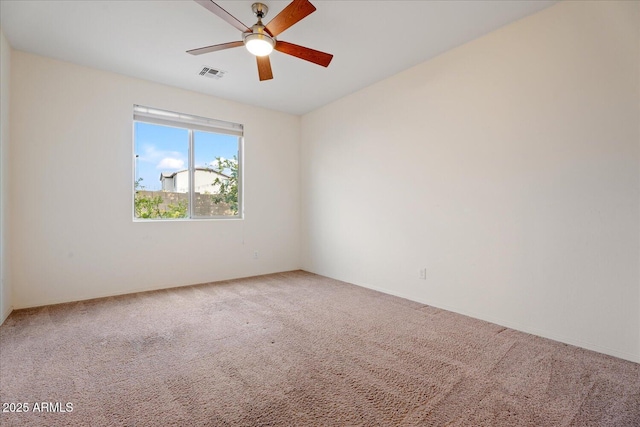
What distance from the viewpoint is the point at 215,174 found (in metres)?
4.51

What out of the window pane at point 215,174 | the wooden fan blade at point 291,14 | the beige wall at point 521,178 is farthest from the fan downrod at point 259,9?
the window pane at point 215,174

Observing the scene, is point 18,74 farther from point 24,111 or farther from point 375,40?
point 375,40

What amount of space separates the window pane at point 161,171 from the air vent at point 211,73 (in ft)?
3.14

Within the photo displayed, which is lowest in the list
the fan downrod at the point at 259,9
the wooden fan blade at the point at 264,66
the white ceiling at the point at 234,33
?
the wooden fan blade at the point at 264,66

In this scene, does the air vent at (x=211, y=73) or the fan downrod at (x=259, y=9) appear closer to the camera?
the fan downrod at (x=259, y=9)

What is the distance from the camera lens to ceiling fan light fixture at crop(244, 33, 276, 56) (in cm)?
236

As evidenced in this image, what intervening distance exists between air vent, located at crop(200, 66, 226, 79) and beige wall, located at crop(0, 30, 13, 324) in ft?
5.65

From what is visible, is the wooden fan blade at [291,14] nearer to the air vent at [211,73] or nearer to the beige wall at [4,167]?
the air vent at [211,73]

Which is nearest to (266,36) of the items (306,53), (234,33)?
(306,53)

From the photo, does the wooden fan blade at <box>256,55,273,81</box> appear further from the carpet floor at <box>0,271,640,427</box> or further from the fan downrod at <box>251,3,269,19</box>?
the carpet floor at <box>0,271,640,427</box>

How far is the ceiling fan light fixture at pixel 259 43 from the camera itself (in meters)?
2.36

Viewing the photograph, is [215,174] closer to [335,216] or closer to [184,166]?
[184,166]

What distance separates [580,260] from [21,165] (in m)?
5.24

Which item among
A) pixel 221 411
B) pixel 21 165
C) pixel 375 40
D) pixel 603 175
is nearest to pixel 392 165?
pixel 375 40
